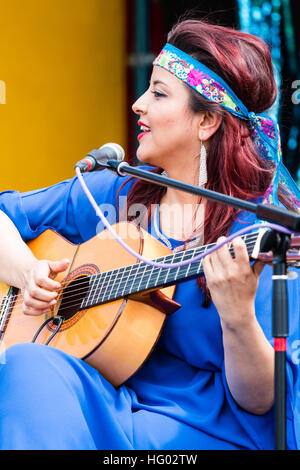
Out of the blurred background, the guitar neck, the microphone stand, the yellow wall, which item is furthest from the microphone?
the yellow wall

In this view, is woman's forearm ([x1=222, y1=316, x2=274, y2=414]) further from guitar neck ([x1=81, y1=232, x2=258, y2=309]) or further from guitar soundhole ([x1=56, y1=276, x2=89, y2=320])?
guitar soundhole ([x1=56, y1=276, x2=89, y2=320])

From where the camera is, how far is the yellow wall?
2.94m

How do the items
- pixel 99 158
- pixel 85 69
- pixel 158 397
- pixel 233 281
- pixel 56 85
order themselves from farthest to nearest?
pixel 85 69 → pixel 56 85 → pixel 158 397 → pixel 99 158 → pixel 233 281

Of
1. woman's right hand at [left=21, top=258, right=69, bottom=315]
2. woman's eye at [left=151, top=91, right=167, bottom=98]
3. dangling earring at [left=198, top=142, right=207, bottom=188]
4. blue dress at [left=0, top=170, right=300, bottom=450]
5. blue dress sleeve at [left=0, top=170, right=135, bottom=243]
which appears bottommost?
blue dress at [left=0, top=170, right=300, bottom=450]

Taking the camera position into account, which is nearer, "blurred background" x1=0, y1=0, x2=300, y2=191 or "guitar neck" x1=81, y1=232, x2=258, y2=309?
"guitar neck" x1=81, y1=232, x2=258, y2=309

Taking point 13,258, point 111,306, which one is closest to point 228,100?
point 111,306

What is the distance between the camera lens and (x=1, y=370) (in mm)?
1333

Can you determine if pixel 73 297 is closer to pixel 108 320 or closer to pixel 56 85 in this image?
pixel 108 320

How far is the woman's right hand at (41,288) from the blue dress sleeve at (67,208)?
27cm

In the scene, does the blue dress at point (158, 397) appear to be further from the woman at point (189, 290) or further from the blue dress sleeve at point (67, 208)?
the blue dress sleeve at point (67, 208)

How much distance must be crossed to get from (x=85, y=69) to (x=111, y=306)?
221cm

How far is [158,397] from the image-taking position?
1.54m

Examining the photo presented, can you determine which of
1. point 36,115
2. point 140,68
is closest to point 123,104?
point 140,68

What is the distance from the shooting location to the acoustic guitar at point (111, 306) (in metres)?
1.52
